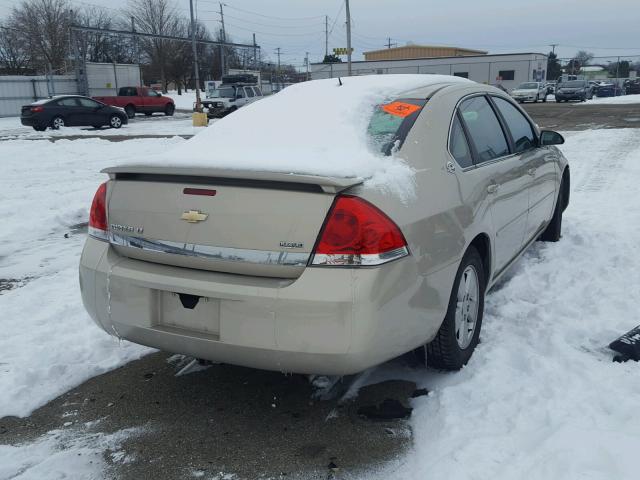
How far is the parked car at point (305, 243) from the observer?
248cm

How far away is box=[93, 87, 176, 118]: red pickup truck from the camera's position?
32.1 meters

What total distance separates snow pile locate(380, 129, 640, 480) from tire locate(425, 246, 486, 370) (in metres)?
Answer: 0.09

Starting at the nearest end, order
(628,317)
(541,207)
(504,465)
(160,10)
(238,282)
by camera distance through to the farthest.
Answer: (504,465) < (238,282) < (628,317) < (541,207) < (160,10)

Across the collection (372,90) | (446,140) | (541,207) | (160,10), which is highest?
(160,10)

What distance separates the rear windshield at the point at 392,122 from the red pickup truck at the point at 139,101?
31.3 metres

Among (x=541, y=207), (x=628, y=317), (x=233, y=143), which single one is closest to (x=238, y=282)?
(x=233, y=143)

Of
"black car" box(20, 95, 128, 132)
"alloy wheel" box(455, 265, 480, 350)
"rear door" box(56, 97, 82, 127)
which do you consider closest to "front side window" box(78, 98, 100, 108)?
"black car" box(20, 95, 128, 132)

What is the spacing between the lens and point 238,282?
2576 millimetres

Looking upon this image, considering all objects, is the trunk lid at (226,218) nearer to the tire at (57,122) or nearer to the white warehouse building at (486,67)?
the tire at (57,122)

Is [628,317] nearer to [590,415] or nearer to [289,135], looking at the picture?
[590,415]

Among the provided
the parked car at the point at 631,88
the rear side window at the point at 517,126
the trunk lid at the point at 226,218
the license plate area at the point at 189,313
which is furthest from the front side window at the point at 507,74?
the license plate area at the point at 189,313

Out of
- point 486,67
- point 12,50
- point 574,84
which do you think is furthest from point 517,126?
point 12,50

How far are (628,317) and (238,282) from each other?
2.76 meters

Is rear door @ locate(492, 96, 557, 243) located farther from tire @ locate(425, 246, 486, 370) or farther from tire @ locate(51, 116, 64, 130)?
tire @ locate(51, 116, 64, 130)
